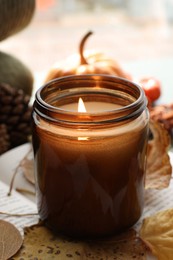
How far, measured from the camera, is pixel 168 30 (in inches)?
90.4

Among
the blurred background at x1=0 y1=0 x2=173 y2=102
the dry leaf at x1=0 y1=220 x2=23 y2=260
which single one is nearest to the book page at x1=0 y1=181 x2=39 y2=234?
the dry leaf at x1=0 y1=220 x2=23 y2=260

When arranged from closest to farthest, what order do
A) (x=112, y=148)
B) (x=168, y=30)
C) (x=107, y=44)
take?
(x=112, y=148)
(x=107, y=44)
(x=168, y=30)

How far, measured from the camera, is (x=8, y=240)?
52 cm

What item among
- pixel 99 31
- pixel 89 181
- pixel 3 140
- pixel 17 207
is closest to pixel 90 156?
pixel 89 181

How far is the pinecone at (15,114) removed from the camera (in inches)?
29.1

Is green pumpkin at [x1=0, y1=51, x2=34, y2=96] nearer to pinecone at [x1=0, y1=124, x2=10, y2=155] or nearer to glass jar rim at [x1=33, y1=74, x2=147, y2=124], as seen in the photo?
pinecone at [x1=0, y1=124, x2=10, y2=155]

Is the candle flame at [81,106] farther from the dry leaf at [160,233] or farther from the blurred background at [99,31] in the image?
the blurred background at [99,31]

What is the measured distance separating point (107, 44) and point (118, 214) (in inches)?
66.7

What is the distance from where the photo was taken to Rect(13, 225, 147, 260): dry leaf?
497 mm

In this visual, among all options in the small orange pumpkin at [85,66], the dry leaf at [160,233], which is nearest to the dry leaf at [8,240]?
the dry leaf at [160,233]

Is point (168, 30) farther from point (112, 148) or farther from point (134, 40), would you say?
point (112, 148)

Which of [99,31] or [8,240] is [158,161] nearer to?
[8,240]

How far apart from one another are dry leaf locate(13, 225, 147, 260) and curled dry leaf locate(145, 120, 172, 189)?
9 cm

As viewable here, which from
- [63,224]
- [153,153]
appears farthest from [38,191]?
[153,153]
